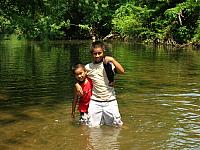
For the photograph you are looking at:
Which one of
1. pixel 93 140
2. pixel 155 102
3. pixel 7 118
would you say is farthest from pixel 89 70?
pixel 155 102

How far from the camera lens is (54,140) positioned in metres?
7.79

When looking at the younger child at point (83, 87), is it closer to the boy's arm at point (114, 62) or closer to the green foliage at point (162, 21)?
the boy's arm at point (114, 62)

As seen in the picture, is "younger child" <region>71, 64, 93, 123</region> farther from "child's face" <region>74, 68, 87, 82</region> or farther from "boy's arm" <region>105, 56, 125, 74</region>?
"boy's arm" <region>105, 56, 125, 74</region>

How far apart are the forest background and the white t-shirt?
993 centimetres

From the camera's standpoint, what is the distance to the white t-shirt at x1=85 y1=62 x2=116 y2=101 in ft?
26.0

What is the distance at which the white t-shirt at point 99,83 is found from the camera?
7.92 metres

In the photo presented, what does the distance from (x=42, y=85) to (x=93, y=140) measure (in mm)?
7574

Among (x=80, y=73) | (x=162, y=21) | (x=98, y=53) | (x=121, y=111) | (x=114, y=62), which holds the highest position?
(x=162, y=21)

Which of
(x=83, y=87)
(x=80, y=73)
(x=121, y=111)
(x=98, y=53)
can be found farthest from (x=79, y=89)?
(x=121, y=111)

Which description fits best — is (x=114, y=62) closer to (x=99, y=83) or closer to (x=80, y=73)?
(x=99, y=83)

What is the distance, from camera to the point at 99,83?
26.2ft

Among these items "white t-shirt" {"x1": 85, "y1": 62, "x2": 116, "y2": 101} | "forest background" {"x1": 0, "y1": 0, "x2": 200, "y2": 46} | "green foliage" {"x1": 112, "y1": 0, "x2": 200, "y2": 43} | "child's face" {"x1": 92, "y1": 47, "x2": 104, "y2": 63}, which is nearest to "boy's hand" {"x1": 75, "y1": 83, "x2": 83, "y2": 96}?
"white t-shirt" {"x1": 85, "y1": 62, "x2": 116, "y2": 101}

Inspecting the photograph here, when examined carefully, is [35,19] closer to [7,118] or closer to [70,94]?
[70,94]

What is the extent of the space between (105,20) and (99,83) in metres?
52.1
